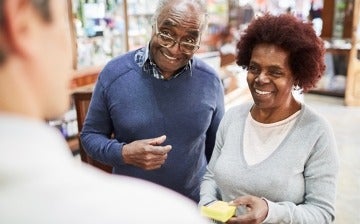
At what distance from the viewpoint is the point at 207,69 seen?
1.73 meters

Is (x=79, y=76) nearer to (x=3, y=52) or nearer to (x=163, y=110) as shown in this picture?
(x=163, y=110)

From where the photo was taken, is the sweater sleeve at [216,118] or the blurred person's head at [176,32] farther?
the sweater sleeve at [216,118]

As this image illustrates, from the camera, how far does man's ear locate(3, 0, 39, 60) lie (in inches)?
15.0

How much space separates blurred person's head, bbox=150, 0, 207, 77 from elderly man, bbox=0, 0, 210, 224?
44.6 inches

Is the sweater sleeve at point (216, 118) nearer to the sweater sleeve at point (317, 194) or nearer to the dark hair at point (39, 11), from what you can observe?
the sweater sleeve at point (317, 194)

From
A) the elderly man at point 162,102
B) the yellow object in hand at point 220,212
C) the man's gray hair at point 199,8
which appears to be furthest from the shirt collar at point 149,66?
the yellow object in hand at point 220,212

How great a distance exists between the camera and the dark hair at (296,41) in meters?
1.47

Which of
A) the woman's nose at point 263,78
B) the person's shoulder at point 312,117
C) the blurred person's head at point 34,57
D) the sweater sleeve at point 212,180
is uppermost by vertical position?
the blurred person's head at point 34,57

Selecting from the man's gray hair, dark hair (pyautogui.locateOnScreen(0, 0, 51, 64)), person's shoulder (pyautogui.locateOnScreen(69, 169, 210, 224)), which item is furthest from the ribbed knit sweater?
dark hair (pyautogui.locateOnScreen(0, 0, 51, 64))

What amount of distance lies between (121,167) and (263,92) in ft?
2.16

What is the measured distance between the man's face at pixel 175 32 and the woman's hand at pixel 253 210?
1.98 ft

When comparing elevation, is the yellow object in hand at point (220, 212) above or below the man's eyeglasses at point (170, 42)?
below

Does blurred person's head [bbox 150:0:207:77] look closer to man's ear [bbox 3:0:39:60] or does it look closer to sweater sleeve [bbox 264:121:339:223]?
sweater sleeve [bbox 264:121:339:223]

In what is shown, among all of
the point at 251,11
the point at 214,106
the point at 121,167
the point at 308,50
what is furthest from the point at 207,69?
the point at 251,11
